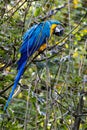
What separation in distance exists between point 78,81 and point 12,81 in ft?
1.03

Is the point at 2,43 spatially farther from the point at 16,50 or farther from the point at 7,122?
the point at 7,122

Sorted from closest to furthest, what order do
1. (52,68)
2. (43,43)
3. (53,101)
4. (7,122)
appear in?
(53,101)
(7,122)
(43,43)
(52,68)

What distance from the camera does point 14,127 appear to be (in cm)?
146

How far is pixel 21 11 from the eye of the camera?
1.63m

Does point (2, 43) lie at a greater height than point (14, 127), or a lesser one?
greater

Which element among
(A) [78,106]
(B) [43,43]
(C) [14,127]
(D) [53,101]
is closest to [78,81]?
(A) [78,106]

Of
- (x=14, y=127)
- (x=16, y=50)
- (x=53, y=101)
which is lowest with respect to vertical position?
(x=14, y=127)

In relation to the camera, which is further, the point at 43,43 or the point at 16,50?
the point at 43,43

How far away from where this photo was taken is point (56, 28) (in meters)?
2.39

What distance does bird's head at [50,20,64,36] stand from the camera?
2.37 m

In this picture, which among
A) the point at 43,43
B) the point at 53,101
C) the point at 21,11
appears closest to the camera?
the point at 53,101

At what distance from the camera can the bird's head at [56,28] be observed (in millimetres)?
2367

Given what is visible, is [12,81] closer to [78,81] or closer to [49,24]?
[78,81]

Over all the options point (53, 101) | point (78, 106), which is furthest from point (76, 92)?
point (53, 101)
